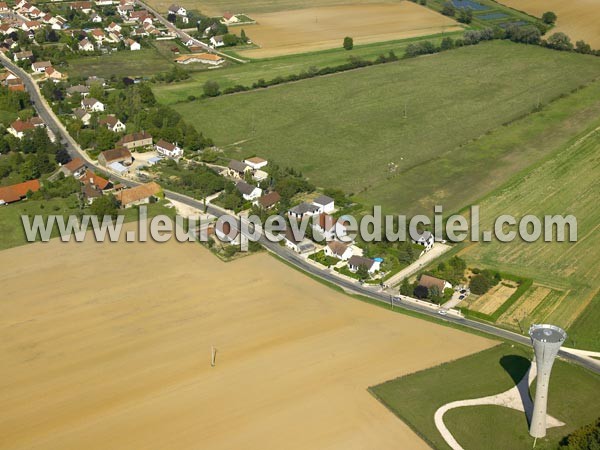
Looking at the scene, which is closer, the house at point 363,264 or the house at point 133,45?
the house at point 363,264

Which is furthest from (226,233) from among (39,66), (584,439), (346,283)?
(39,66)

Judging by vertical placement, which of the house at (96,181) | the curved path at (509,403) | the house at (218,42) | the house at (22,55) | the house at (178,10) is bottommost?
the curved path at (509,403)

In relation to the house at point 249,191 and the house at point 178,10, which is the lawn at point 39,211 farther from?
the house at point 178,10

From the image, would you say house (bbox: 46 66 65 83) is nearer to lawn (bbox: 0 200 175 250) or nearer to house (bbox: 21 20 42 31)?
house (bbox: 21 20 42 31)

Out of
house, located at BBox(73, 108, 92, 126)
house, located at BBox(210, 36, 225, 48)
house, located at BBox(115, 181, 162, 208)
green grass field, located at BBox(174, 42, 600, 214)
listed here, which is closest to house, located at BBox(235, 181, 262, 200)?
green grass field, located at BBox(174, 42, 600, 214)

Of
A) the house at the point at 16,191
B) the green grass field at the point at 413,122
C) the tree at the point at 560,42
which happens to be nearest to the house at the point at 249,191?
the green grass field at the point at 413,122

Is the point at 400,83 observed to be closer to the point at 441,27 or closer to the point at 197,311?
the point at 441,27
